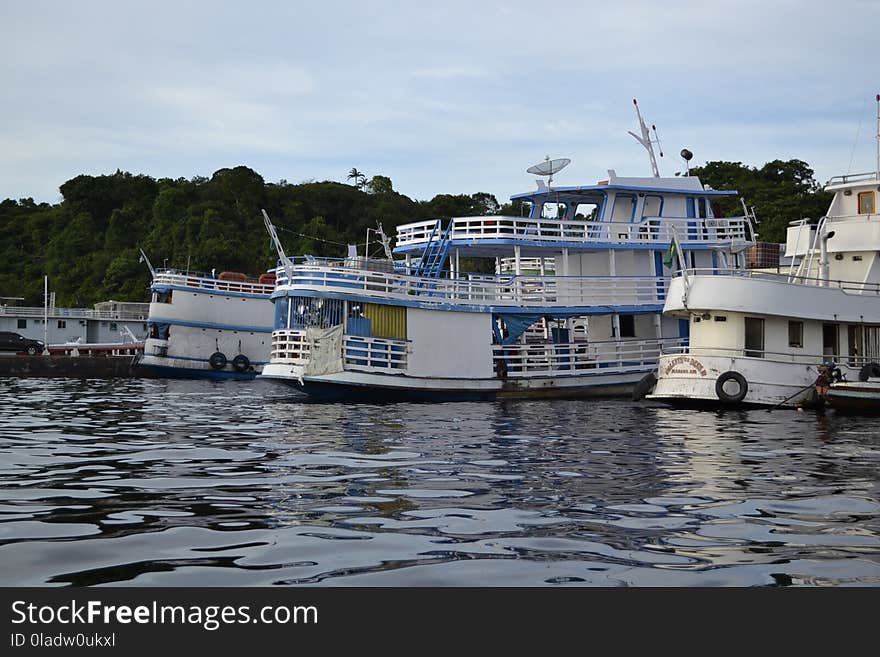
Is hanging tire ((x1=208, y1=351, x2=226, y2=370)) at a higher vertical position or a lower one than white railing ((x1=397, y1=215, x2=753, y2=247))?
lower

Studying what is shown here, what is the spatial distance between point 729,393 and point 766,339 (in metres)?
1.87

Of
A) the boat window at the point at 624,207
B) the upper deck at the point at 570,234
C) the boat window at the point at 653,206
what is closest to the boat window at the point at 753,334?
the upper deck at the point at 570,234

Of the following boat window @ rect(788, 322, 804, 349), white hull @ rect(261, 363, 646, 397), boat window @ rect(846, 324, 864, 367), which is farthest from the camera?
white hull @ rect(261, 363, 646, 397)

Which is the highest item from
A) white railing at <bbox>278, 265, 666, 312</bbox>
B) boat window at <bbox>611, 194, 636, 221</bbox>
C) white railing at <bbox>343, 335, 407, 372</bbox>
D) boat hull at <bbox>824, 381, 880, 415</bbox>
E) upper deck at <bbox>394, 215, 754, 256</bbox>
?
boat window at <bbox>611, 194, 636, 221</bbox>

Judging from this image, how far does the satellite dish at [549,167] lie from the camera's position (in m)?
31.0

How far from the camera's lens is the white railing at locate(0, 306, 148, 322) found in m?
56.7

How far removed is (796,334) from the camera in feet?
78.9

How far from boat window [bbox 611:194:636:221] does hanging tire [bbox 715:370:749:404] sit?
31.5 feet

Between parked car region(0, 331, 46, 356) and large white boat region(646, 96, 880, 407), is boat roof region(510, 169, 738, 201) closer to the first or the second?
large white boat region(646, 96, 880, 407)

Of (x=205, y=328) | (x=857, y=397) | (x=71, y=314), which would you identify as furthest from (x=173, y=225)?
(x=857, y=397)

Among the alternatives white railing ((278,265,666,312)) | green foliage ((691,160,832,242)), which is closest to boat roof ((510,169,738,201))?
white railing ((278,265,666,312))

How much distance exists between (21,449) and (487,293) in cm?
1510
